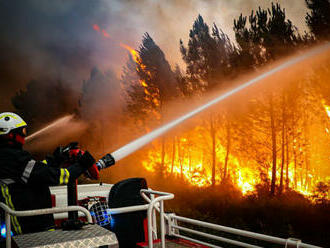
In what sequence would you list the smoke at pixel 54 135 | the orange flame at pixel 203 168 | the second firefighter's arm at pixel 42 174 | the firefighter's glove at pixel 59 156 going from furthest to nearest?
the smoke at pixel 54 135, the orange flame at pixel 203 168, the firefighter's glove at pixel 59 156, the second firefighter's arm at pixel 42 174

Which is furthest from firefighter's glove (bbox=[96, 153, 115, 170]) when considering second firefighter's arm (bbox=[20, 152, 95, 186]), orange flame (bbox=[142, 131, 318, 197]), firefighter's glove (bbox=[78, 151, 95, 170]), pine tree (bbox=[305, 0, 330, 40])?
pine tree (bbox=[305, 0, 330, 40])

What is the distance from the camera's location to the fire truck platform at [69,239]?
2064 millimetres

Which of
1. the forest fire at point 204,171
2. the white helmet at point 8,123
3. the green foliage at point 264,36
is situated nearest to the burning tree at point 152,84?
the forest fire at point 204,171

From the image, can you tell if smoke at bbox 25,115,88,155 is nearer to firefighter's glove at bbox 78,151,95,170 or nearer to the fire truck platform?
firefighter's glove at bbox 78,151,95,170

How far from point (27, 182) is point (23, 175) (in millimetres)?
79

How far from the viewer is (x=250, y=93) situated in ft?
49.6

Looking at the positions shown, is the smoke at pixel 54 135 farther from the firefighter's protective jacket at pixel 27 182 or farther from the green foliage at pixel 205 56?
the firefighter's protective jacket at pixel 27 182

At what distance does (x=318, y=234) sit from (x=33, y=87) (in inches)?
1170

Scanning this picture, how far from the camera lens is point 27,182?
2820mm

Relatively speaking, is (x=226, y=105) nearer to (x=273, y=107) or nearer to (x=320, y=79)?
(x=273, y=107)

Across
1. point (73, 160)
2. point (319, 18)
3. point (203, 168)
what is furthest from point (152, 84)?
point (73, 160)

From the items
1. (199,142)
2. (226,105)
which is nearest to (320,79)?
(226,105)

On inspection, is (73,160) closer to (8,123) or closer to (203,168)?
(8,123)

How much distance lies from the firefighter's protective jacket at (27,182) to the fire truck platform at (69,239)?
635 millimetres
